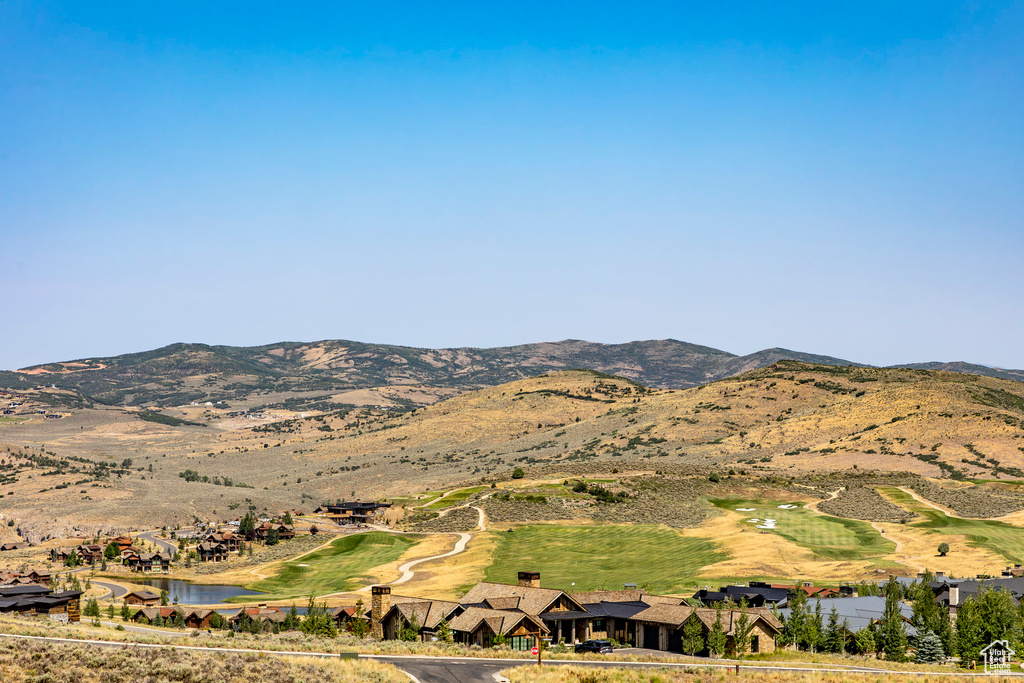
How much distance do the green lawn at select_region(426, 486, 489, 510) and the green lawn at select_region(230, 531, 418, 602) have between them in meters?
17.3

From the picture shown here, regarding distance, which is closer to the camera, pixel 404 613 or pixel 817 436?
pixel 404 613

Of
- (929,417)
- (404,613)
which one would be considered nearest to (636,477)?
(929,417)

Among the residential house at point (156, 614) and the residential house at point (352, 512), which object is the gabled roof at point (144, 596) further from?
the residential house at point (352, 512)

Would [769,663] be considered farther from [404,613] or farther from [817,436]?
[817,436]

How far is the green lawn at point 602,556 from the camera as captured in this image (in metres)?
96.1

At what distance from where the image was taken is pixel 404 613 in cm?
6769

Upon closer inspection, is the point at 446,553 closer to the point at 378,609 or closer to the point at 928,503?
the point at 378,609

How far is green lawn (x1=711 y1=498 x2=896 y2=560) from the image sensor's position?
102688mm

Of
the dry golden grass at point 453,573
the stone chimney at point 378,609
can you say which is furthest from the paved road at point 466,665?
the dry golden grass at point 453,573

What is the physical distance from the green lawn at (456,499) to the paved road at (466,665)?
291 ft

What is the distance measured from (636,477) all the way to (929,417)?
64117 mm

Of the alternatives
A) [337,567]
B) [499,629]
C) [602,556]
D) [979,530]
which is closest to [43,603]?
[499,629]

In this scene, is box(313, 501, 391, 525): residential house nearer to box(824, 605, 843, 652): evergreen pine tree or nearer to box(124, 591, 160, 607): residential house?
box(124, 591, 160, 607): residential house

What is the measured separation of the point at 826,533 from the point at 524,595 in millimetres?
53602
